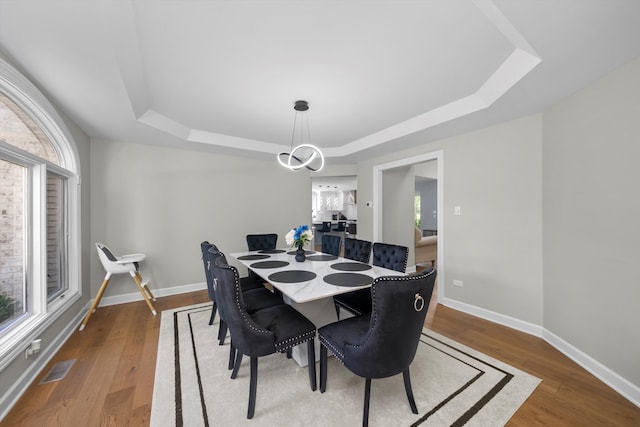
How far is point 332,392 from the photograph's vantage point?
1744mm

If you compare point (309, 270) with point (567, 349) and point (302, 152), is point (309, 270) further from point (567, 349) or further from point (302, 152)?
point (302, 152)

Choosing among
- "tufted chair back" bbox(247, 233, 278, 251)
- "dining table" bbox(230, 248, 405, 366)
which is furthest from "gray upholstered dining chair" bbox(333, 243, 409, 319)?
"tufted chair back" bbox(247, 233, 278, 251)

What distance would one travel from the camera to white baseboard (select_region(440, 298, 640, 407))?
1730mm

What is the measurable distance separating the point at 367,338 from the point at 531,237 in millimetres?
2451

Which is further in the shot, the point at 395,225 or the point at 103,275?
the point at 395,225

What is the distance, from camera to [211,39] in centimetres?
175

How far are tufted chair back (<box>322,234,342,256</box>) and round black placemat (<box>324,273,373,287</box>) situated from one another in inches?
48.5

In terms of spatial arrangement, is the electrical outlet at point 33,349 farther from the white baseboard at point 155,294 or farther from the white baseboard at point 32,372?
the white baseboard at point 155,294

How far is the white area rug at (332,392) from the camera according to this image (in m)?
1.53

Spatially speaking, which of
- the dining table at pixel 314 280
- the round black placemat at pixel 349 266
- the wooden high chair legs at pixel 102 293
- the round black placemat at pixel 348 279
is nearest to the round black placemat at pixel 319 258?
the dining table at pixel 314 280

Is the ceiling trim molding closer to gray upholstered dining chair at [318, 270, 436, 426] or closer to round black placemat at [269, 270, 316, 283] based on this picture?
gray upholstered dining chair at [318, 270, 436, 426]

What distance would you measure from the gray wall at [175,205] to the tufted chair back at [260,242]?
2.46ft

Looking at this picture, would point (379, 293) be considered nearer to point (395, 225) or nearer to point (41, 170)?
point (41, 170)

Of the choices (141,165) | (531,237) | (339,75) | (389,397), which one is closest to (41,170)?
(141,165)
